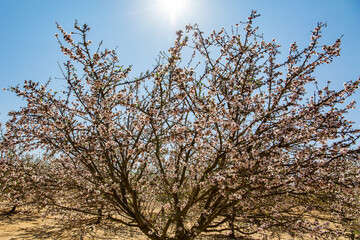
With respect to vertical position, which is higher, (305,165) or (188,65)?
(188,65)

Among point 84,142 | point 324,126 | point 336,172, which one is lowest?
point 336,172

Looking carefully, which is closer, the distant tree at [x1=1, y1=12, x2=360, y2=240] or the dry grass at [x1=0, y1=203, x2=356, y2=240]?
the distant tree at [x1=1, y1=12, x2=360, y2=240]

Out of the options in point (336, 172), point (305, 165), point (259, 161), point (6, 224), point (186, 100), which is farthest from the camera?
point (6, 224)

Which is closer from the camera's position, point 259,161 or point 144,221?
point 259,161

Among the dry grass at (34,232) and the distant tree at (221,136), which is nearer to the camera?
the distant tree at (221,136)

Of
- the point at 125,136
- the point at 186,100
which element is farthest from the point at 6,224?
the point at 186,100

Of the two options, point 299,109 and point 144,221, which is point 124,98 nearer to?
point 144,221

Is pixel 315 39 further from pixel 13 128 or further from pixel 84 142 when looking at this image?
pixel 13 128

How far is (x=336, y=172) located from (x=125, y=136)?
510cm

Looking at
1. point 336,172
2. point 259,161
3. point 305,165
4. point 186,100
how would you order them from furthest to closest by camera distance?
point 186,100 → point 336,172 → point 259,161 → point 305,165

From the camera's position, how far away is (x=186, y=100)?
18.5ft

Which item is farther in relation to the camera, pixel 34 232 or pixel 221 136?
pixel 34 232

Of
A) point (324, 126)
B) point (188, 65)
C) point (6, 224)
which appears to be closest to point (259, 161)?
point (324, 126)

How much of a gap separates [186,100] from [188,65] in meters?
0.88
